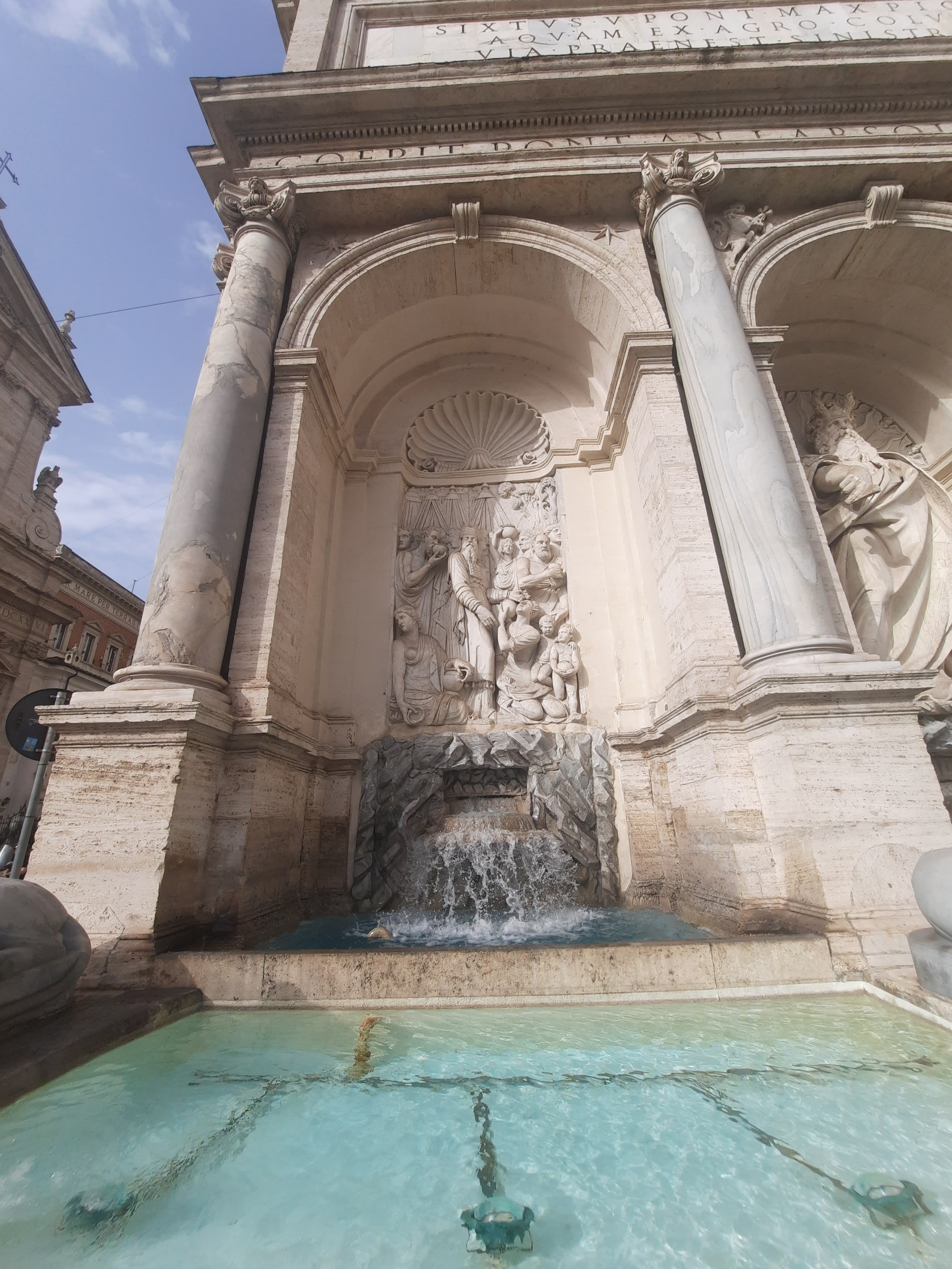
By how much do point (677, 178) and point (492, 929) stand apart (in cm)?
799

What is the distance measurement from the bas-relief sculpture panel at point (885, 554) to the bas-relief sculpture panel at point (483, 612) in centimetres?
316

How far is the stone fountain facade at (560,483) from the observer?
3760 millimetres

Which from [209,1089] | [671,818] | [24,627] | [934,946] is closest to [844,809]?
[934,946]

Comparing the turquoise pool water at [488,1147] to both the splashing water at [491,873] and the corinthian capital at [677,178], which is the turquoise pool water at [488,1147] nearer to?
the splashing water at [491,873]

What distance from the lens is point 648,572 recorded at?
608 cm

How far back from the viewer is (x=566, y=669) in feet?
21.3

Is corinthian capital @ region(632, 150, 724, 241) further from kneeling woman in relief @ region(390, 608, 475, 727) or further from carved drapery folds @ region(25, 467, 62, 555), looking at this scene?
carved drapery folds @ region(25, 467, 62, 555)

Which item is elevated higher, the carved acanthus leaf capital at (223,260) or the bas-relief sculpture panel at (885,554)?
the carved acanthus leaf capital at (223,260)

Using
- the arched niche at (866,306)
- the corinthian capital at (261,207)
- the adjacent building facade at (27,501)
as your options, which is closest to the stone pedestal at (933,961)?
the arched niche at (866,306)

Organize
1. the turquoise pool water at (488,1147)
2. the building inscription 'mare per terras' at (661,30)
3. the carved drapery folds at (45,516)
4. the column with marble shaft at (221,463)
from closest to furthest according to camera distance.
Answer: the turquoise pool water at (488,1147)
the column with marble shaft at (221,463)
the building inscription 'mare per terras' at (661,30)
the carved drapery folds at (45,516)

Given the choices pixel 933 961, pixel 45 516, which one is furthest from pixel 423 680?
pixel 45 516

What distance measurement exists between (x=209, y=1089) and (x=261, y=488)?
4748mm

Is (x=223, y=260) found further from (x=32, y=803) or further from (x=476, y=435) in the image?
(x=32, y=803)

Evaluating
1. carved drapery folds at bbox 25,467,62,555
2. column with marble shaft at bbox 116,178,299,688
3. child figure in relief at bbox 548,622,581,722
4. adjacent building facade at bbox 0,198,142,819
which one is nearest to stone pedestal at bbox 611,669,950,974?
child figure in relief at bbox 548,622,581,722
